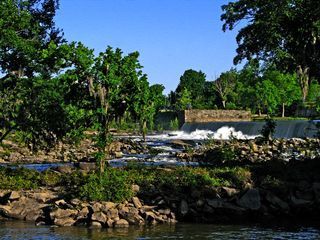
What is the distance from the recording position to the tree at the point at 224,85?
349ft

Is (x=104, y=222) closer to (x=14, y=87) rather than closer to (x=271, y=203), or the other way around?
(x=271, y=203)

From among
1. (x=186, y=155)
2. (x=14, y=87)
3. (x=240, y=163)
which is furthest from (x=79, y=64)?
(x=186, y=155)

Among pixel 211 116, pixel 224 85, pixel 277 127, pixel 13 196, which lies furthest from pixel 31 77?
pixel 224 85

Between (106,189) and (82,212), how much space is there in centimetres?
146

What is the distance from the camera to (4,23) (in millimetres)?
24859

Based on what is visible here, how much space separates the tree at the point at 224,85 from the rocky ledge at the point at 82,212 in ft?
284

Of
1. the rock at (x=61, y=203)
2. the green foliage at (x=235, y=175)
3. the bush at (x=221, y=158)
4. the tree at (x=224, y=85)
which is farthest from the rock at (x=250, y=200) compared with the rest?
the tree at (x=224, y=85)

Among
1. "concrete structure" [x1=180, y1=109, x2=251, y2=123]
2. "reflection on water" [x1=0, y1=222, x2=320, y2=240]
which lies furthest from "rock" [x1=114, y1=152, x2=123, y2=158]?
"concrete structure" [x1=180, y1=109, x2=251, y2=123]

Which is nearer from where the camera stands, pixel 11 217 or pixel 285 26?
pixel 11 217

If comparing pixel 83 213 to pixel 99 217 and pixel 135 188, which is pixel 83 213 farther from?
pixel 135 188

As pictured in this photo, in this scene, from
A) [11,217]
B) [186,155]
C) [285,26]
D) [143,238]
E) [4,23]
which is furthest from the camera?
[186,155]

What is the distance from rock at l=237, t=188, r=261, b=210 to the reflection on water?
1.61 meters

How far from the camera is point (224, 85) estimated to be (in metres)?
108

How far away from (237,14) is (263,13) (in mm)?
6478
